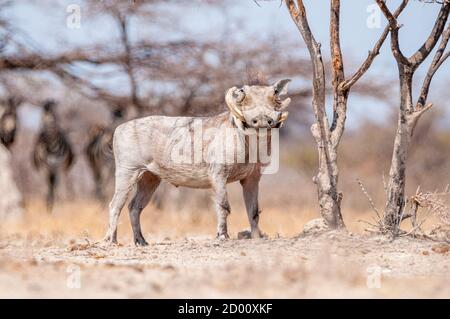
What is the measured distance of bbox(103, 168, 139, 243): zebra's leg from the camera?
31.9 feet

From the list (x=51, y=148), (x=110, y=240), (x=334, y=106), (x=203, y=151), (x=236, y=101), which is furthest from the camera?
(x=51, y=148)

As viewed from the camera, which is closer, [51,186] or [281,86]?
[281,86]

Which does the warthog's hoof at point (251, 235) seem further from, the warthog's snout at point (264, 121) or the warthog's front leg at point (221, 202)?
the warthog's snout at point (264, 121)

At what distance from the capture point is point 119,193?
9789mm

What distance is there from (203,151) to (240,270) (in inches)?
122

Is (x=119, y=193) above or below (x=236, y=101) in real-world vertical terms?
below

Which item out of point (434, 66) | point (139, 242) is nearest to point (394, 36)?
point (434, 66)

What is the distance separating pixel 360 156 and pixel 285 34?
7476mm

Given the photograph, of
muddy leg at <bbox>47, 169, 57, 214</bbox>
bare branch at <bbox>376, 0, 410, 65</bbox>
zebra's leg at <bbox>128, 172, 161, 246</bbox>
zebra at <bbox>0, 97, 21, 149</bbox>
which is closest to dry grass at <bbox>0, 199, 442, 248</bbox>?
muddy leg at <bbox>47, 169, 57, 214</bbox>

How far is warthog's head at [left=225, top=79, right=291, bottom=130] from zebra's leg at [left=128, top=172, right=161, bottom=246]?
1.59 meters

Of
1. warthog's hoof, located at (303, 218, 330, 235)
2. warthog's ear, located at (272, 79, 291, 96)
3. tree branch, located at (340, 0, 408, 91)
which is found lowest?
warthog's hoof, located at (303, 218, 330, 235)

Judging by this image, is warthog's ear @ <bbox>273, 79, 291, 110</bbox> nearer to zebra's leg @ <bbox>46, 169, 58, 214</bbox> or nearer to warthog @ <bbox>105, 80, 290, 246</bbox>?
warthog @ <bbox>105, 80, 290, 246</bbox>

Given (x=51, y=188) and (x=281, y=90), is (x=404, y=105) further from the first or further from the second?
(x=51, y=188)

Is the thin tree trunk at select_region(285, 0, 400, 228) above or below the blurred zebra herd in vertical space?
above
